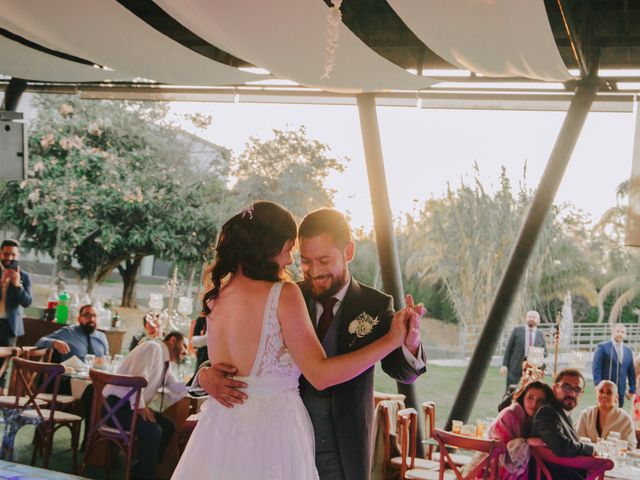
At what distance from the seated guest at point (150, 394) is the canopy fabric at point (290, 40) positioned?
6.36 feet

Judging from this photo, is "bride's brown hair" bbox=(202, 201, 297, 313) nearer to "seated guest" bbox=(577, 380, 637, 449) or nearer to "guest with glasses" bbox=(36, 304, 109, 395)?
"seated guest" bbox=(577, 380, 637, 449)

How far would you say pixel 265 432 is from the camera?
2117 millimetres

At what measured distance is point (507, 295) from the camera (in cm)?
610

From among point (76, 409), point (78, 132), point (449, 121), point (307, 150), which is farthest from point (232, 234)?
point (78, 132)

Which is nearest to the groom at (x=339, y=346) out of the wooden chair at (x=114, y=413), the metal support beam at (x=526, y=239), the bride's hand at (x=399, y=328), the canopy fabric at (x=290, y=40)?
the bride's hand at (x=399, y=328)

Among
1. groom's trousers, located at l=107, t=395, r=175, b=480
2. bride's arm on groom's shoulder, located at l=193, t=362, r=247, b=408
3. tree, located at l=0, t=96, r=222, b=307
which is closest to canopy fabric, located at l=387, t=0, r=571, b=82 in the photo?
bride's arm on groom's shoulder, located at l=193, t=362, r=247, b=408

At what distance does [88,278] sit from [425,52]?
19.3 ft

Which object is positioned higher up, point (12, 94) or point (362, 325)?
point (12, 94)

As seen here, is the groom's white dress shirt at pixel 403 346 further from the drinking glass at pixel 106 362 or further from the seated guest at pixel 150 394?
the drinking glass at pixel 106 362

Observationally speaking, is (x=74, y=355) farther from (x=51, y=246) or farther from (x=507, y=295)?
(x=51, y=246)

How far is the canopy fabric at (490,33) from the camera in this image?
4.07 metres

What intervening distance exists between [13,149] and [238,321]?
5992 millimetres

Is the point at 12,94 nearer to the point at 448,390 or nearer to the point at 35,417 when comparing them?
the point at 35,417

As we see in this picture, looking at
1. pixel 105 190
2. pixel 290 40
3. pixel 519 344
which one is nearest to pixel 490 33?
pixel 290 40
